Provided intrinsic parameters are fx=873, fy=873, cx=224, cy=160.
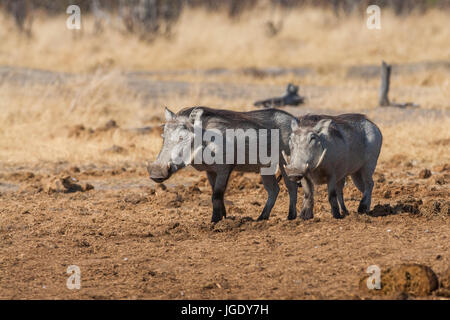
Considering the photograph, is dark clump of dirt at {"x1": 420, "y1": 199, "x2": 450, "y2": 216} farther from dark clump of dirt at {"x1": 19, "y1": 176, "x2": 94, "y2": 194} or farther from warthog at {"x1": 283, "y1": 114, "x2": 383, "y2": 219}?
dark clump of dirt at {"x1": 19, "y1": 176, "x2": 94, "y2": 194}

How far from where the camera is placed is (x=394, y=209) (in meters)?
8.14

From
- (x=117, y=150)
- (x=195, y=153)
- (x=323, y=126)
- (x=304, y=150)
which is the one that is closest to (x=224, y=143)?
(x=195, y=153)

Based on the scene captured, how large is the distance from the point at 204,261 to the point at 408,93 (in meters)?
12.5

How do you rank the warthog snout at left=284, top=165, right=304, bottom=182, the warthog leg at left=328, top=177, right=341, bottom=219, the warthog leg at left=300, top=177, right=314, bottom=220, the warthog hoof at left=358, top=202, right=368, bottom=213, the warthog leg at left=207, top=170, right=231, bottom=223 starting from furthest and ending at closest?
the warthog hoof at left=358, top=202, right=368, bottom=213 → the warthog leg at left=207, top=170, right=231, bottom=223 → the warthog leg at left=300, top=177, right=314, bottom=220 → the warthog leg at left=328, top=177, right=341, bottom=219 → the warthog snout at left=284, top=165, right=304, bottom=182

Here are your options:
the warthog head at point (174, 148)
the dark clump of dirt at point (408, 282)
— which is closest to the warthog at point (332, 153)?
the warthog head at point (174, 148)

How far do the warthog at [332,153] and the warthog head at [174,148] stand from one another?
0.89 metres

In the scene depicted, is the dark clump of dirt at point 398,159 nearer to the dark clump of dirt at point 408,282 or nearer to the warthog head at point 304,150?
the warthog head at point 304,150

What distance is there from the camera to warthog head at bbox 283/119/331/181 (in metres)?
7.31

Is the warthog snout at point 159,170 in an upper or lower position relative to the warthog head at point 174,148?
lower

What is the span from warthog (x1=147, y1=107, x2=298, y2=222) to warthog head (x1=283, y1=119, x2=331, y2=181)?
164 mm

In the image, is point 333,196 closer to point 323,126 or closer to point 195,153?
point 323,126

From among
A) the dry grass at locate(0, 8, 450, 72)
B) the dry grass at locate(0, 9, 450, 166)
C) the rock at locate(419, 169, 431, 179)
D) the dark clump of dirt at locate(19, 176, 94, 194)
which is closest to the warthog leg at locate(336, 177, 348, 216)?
the rock at locate(419, 169, 431, 179)

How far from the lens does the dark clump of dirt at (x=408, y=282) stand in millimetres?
5574
